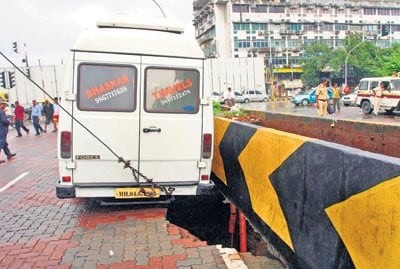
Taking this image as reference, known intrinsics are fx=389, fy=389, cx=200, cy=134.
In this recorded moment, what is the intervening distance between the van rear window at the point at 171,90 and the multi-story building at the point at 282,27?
224 ft

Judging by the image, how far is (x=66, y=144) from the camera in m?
4.96

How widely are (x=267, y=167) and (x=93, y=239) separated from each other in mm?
2142

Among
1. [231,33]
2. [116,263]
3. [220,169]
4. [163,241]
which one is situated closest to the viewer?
[116,263]

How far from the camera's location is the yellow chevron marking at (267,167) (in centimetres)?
379

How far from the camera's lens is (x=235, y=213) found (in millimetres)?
5633

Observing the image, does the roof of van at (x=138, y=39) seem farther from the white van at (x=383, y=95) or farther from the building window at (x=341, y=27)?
the building window at (x=341, y=27)

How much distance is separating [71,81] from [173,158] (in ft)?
5.40

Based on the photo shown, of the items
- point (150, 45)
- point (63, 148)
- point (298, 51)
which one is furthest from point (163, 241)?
point (298, 51)

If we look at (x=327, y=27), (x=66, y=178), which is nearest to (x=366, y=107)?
(x=66, y=178)

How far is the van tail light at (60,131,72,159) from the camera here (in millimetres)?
4945

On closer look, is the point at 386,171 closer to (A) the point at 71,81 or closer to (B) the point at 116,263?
(B) the point at 116,263

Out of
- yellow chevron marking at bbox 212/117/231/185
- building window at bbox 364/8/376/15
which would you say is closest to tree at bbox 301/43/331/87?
building window at bbox 364/8/376/15

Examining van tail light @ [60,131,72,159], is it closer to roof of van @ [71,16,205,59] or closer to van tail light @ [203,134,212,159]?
roof of van @ [71,16,205,59]

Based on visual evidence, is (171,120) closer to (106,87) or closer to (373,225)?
(106,87)
